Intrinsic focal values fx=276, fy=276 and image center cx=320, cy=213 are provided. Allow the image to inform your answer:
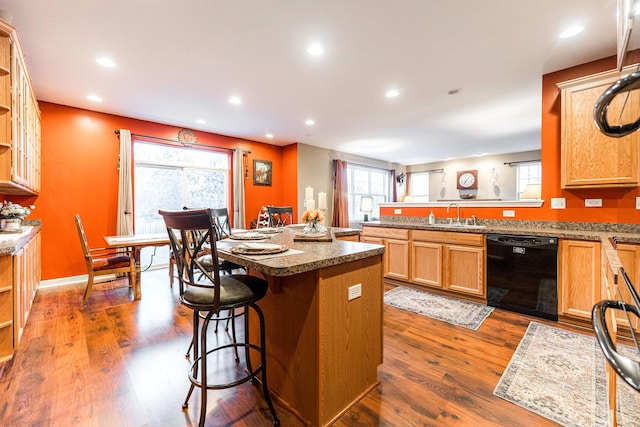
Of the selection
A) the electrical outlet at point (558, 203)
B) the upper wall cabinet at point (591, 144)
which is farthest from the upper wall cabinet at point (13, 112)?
the electrical outlet at point (558, 203)

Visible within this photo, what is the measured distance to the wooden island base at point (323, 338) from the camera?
4.60 ft

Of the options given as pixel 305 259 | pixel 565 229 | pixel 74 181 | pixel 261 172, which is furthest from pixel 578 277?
pixel 74 181

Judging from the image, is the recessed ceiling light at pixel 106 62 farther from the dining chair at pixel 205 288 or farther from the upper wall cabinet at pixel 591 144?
the upper wall cabinet at pixel 591 144

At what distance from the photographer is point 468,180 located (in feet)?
27.5

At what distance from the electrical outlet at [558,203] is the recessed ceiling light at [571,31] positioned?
5.09 ft

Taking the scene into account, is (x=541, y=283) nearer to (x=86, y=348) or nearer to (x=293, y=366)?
(x=293, y=366)

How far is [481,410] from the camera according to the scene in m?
1.55

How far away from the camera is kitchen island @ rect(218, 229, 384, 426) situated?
1387 millimetres

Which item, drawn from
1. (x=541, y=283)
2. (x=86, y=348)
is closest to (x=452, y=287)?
(x=541, y=283)

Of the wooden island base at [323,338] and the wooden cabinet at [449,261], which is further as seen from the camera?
the wooden cabinet at [449,261]

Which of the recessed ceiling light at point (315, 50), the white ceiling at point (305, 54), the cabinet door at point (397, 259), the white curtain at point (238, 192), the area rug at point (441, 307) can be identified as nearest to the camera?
the white ceiling at point (305, 54)

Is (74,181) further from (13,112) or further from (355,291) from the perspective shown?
(355,291)

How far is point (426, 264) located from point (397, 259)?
1.41ft

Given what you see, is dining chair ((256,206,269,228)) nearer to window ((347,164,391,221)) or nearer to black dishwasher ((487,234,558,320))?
window ((347,164,391,221))
